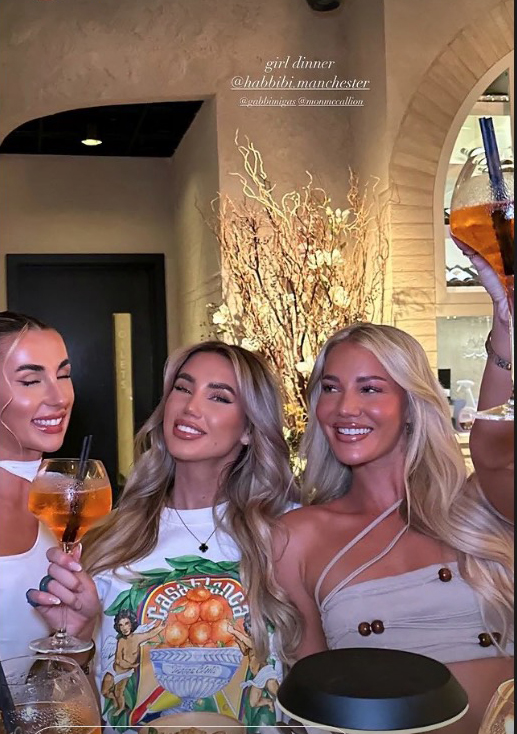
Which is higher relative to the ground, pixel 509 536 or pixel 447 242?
pixel 447 242

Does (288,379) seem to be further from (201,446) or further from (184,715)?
(184,715)

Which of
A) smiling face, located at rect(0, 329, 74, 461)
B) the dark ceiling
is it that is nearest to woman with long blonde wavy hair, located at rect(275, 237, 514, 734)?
smiling face, located at rect(0, 329, 74, 461)

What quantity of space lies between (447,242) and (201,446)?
132 centimetres

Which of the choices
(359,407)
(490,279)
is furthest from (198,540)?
(490,279)

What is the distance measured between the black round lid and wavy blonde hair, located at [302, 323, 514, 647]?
0.62 m

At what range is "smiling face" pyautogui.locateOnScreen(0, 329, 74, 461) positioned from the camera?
2.63 feet

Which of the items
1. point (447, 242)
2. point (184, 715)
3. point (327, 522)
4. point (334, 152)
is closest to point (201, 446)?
point (327, 522)

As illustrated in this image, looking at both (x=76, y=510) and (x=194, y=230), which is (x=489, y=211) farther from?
(x=194, y=230)

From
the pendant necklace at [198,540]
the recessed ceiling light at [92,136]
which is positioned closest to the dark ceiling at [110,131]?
the recessed ceiling light at [92,136]

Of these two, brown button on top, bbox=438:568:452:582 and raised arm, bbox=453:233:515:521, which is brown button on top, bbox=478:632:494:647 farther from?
raised arm, bbox=453:233:515:521

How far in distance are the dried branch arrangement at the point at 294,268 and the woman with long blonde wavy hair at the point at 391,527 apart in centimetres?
74

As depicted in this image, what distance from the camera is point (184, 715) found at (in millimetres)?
433

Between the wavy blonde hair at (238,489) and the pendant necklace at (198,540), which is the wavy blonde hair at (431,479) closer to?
the wavy blonde hair at (238,489)

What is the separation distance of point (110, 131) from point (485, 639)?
1867mm
